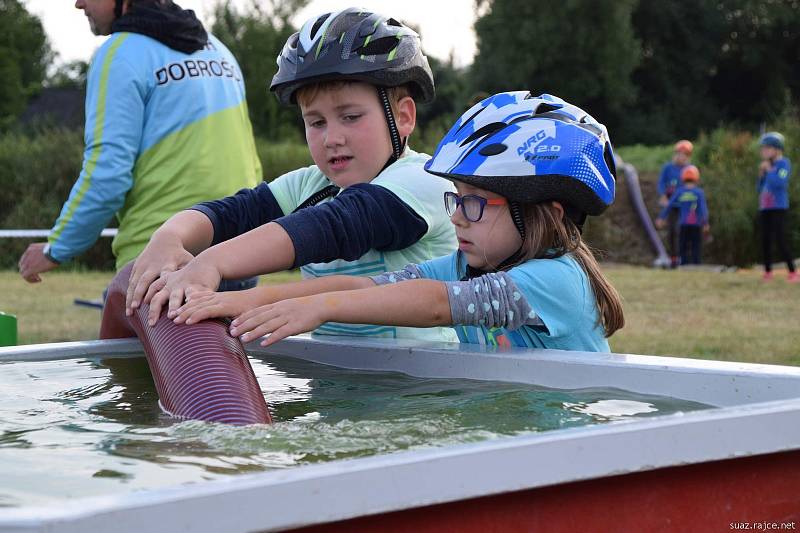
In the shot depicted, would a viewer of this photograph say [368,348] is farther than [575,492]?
Yes

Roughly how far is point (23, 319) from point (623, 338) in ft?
19.9

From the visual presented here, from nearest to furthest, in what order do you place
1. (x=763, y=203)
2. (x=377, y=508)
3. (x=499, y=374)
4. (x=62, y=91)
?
(x=377, y=508)
(x=499, y=374)
(x=763, y=203)
(x=62, y=91)

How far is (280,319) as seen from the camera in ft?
9.80

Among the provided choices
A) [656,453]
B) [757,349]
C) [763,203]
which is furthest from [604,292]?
[763,203]

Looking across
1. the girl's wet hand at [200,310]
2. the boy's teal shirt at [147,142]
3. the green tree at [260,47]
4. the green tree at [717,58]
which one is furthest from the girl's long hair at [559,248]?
the green tree at [717,58]

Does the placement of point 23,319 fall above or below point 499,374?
below

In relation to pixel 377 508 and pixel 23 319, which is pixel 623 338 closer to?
pixel 23 319

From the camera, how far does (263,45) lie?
40281mm

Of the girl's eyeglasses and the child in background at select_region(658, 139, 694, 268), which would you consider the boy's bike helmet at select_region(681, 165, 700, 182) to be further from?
the girl's eyeglasses

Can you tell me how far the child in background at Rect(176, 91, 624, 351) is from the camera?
3.09m

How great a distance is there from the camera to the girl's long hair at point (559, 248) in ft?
10.9

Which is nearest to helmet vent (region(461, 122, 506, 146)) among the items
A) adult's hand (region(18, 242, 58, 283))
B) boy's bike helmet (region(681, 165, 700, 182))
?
adult's hand (region(18, 242, 58, 283))

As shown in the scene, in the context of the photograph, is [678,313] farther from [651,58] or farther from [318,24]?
[651,58]

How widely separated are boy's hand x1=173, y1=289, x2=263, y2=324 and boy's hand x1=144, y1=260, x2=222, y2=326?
0.05m
